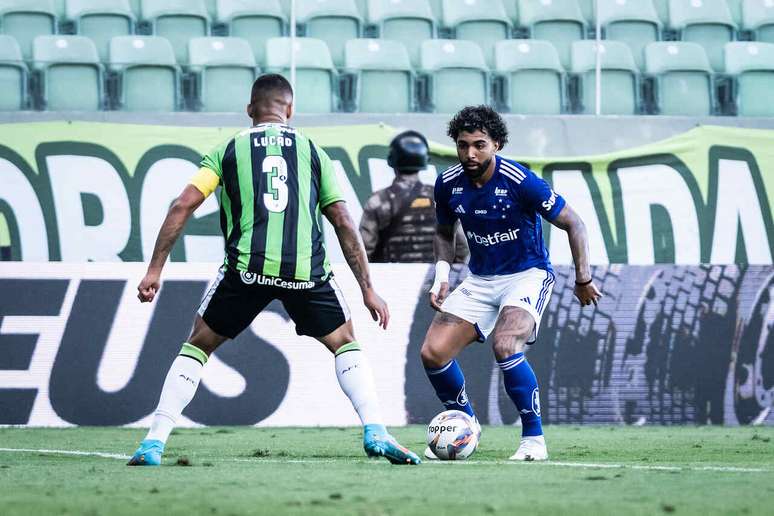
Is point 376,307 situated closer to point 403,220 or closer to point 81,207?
point 403,220

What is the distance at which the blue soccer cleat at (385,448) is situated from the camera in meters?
6.33

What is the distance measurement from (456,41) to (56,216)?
4.57m

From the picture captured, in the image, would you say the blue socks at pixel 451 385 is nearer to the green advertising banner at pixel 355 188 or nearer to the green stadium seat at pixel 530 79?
the green advertising banner at pixel 355 188

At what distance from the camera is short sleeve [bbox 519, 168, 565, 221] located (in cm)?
722

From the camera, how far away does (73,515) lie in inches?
170

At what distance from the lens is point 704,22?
50.9 ft

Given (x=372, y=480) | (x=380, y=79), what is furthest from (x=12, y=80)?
(x=372, y=480)

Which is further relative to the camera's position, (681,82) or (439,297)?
(681,82)

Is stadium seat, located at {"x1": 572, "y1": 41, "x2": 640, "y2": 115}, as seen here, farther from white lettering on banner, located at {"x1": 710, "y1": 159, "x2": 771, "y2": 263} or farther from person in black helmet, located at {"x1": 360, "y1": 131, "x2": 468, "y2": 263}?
person in black helmet, located at {"x1": 360, "y1": 131, "x2": 468, "y2": 263}

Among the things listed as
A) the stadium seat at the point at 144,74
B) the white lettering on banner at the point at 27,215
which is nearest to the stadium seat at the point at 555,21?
the stadium seat at the point at 144,74

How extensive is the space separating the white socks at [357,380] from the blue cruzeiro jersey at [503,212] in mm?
1163

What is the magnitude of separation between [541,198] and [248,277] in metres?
1.68

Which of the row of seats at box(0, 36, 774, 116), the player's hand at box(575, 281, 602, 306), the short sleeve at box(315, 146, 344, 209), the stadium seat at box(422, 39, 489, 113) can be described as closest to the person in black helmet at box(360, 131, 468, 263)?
the row of seats at box(0, 36, 774, 116)

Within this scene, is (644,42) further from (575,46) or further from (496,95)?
(496,95)
